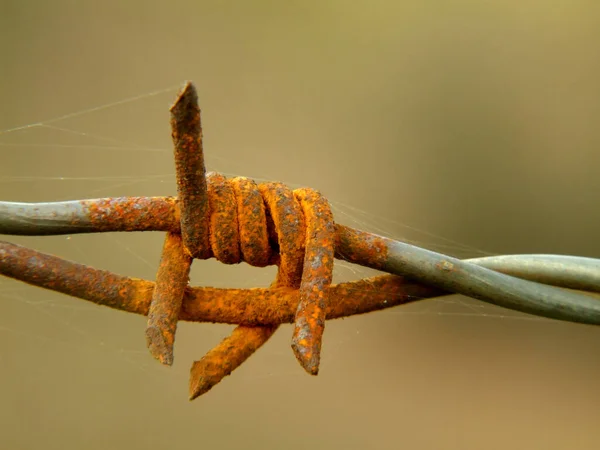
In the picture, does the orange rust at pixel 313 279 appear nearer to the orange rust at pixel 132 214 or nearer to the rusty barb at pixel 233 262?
the rusty barb at pixel 233 262

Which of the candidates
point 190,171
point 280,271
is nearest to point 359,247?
point 280,271

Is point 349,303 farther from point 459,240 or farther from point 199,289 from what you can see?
point 459,240

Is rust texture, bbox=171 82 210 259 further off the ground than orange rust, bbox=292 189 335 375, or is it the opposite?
rust texture, bbox=171 82 210 259

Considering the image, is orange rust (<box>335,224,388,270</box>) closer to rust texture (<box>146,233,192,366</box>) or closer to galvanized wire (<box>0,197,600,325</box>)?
galvanized wire (<box>0,197,600,325</box>)

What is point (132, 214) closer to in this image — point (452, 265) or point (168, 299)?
point (168, 299)

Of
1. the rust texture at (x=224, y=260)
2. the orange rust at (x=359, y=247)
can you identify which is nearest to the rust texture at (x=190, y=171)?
the rust texture at (x=224, y=260)

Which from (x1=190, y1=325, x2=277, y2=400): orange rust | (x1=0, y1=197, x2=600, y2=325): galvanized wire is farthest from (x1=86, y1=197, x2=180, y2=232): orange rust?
(x1=190, y1=325, x2=277, y2=400): orange rust

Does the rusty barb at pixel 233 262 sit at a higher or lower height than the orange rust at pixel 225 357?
higher
